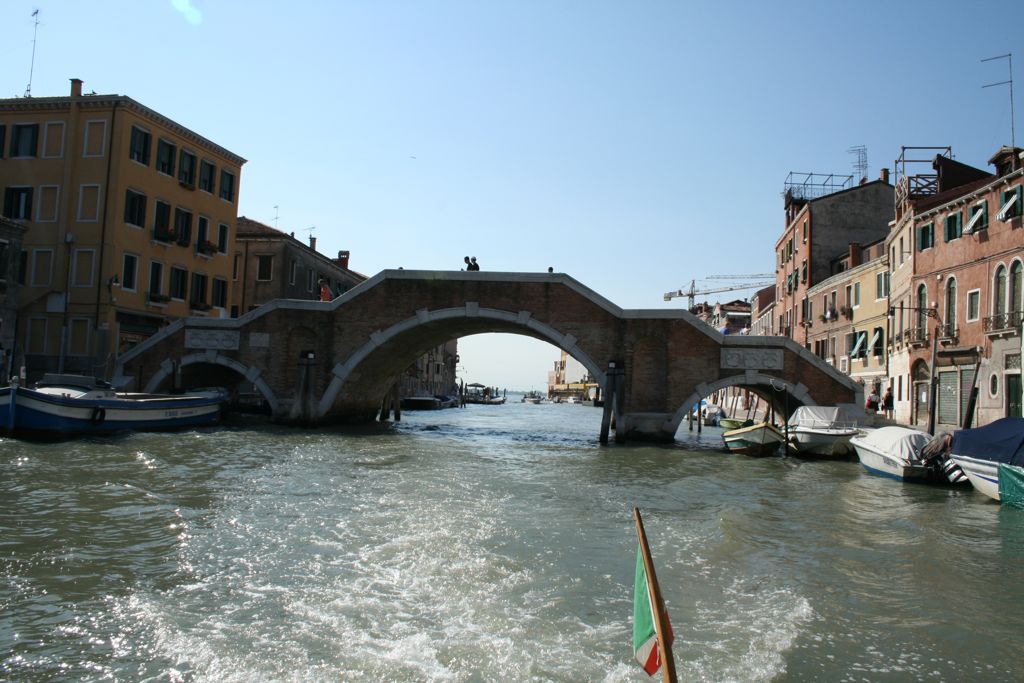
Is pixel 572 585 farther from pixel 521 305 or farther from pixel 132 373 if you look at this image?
pixel 132 373

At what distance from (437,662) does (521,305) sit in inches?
716

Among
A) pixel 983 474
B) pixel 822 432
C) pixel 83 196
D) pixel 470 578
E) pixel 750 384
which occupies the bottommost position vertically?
pixel 470 578

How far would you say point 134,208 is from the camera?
25.2 meters

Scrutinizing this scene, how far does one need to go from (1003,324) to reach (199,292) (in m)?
25.3

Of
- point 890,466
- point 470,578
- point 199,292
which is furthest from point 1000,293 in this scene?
point 199,292

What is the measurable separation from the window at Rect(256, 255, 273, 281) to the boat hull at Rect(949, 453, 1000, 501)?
27.2 meters

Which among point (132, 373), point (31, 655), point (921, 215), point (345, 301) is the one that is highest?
point (921, 215)

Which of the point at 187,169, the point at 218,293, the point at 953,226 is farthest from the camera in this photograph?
the point at 218,293

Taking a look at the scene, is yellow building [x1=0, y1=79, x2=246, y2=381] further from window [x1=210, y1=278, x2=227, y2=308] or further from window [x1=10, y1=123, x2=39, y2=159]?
window [x1=210, y1=278, x2=227, y2=308]

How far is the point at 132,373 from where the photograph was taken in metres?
24.1

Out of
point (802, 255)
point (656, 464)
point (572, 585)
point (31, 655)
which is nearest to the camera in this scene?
point (31, 655)

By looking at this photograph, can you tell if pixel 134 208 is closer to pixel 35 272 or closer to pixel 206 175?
pixel 35 272

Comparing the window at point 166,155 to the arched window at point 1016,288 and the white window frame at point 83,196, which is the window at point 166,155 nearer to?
the white window frame at point 83,196

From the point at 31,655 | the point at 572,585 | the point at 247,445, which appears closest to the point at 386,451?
the point at 247,445
